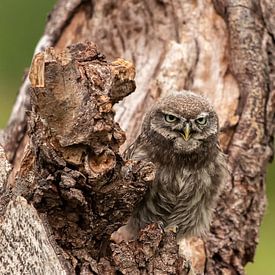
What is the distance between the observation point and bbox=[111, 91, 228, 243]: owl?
249 inches

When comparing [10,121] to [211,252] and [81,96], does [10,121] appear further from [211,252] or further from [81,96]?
[81,96]

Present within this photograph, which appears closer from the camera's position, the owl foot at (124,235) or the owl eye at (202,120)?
the owl eye at (202,120)

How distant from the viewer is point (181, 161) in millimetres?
6402

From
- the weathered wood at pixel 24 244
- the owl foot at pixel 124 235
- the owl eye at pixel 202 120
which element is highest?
the owl eye at pixel 202 120

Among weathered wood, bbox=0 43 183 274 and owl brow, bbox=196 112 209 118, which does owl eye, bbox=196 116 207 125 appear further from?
weathered wood, bbox=0 43 183 274

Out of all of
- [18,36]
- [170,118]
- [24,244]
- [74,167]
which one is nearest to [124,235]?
[170,118]

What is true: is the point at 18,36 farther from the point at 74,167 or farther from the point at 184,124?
the point at 74,167

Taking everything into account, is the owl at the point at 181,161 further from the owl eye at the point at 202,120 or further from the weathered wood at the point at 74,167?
the weathered wood at the point at 74,167

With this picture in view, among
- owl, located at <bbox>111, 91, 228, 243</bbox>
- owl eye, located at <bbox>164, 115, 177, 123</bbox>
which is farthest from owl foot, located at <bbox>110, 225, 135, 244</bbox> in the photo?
owl eye, located at <bbox>164, 115, 177, 123</bbox>

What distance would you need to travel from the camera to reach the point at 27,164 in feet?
16.8

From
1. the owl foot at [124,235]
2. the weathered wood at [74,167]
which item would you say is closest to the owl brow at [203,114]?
the owl foot at [124,235]

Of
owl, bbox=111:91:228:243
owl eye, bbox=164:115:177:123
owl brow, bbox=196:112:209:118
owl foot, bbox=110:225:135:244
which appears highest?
owl brow, bbox=196:112:209:118

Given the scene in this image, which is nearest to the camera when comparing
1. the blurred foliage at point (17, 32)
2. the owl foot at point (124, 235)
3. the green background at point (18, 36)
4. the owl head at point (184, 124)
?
the owl head at point (184, 124)

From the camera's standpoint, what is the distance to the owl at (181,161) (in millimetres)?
6332
